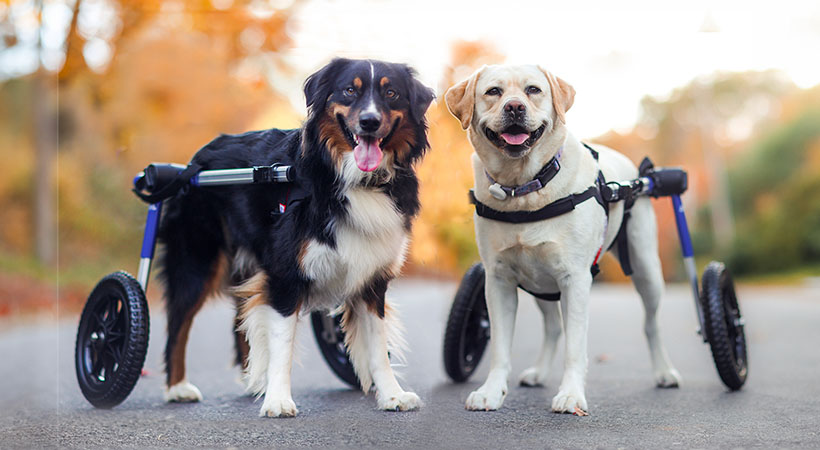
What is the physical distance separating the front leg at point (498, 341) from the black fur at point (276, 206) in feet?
1.84

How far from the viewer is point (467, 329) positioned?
5020 mm

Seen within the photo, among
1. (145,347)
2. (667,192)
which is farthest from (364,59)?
(667,192)

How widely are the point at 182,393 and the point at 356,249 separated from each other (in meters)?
1.45

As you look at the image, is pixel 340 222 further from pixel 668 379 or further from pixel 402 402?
pixel 668 379

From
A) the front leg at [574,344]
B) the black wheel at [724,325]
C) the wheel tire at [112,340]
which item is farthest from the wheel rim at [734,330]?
the wheel tire at [112,340]

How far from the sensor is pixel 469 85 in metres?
4.07

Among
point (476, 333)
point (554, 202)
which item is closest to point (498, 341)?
point (554, 202)

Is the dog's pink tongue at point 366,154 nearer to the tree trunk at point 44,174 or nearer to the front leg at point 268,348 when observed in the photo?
the front leg at point 268,348

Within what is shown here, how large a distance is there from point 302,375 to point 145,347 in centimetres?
160

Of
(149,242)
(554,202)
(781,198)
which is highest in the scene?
(554,202)

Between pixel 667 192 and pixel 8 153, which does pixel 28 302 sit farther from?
pixel 667 192

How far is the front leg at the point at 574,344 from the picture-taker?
3939 mm

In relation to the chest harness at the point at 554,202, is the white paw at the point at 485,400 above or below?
below

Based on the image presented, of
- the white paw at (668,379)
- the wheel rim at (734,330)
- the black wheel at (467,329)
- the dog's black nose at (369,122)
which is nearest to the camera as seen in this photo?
the dog's black nose at (369,122)
